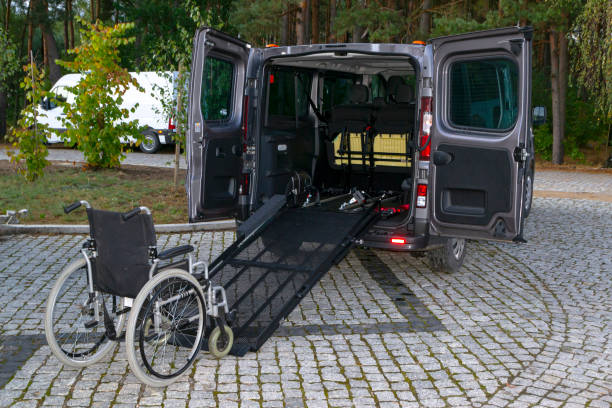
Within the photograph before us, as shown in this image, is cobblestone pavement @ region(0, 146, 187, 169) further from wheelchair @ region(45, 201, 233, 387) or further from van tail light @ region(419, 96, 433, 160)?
wheelchair @ region(45, 201, 233, 387)

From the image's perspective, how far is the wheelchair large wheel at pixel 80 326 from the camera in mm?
4578

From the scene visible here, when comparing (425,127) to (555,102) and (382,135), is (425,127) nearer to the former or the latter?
(382,135)

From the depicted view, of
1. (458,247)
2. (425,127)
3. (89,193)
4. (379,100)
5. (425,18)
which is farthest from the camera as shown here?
(425,18)

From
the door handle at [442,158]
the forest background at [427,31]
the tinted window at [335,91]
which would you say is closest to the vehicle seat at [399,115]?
the tinted window at [335,91]

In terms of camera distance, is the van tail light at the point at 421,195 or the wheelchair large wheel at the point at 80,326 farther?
the van tail light at the point at 421,195

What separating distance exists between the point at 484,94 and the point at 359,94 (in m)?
2.38

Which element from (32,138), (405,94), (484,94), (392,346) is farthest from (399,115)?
(32,138)

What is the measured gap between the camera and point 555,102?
72.7ft

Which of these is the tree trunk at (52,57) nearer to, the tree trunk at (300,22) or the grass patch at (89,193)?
the tree trunk at (300,22)

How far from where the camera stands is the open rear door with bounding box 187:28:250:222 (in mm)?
6820

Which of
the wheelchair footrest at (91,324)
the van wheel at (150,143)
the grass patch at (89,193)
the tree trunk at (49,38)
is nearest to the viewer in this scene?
the wheelchair footrest at (91,324)

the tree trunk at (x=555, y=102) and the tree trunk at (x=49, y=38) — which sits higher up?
the tree trunk at (x=49, y=38)

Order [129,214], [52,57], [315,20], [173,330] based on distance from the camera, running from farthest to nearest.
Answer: [315,20], [52,57], [173,330], [129,214]

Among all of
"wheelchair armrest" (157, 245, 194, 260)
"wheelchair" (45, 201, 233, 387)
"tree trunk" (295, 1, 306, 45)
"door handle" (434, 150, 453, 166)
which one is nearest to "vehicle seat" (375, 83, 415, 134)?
"door handle" (434, 150, 453, 166)
